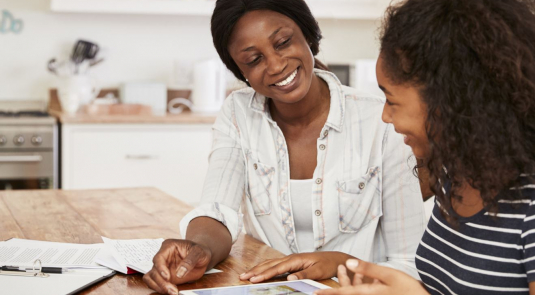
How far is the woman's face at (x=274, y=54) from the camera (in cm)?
160

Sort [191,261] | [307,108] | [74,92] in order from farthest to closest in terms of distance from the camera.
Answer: [74,92] → [307,108] → [191,261]

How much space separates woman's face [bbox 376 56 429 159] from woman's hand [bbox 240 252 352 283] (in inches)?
12.5

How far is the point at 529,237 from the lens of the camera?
0.94 m

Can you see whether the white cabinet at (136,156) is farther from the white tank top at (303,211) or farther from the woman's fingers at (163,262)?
the woman's fingers at (163,262)

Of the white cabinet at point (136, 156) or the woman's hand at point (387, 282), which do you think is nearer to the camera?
the woman's hand at point (387, 282)

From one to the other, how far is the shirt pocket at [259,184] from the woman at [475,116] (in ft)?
2.16

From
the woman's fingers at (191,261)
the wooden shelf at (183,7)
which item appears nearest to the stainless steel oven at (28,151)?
the wooden shelf at (183,7)

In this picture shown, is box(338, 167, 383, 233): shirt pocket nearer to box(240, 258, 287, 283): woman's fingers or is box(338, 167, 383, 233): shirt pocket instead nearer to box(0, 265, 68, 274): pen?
box(240, 258, 287, 283): woman's fingers

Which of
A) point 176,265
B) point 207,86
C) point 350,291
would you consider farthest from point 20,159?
point 350,291

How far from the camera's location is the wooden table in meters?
1.23

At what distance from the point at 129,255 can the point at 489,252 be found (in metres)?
0.69

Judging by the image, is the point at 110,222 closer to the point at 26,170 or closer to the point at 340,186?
the point at 340,186

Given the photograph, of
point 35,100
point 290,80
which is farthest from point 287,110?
point 35,100

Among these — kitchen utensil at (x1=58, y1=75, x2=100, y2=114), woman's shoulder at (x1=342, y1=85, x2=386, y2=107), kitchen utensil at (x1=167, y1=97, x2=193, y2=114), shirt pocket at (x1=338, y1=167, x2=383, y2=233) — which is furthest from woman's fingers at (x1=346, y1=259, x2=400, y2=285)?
kitchen utensil at (x1=167, y1=97, x2=193, y2=114)
